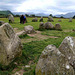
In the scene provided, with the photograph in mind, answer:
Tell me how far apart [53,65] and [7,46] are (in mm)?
2449

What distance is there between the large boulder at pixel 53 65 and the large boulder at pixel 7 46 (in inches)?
70.8

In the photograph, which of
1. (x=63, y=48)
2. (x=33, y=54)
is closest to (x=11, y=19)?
(x=33, y=54)

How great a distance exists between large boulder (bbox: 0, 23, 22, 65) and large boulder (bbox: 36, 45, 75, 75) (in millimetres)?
1799

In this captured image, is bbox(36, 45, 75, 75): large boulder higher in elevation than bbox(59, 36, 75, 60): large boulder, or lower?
lower

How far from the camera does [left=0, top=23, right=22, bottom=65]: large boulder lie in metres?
5.25

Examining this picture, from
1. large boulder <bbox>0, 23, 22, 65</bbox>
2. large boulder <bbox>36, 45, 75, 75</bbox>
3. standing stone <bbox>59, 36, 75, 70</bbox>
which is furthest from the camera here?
large boulder <bbox>0, 23, 22, 65</bbox>

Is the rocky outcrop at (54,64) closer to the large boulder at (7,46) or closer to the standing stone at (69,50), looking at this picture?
the standing stone at (69,50)

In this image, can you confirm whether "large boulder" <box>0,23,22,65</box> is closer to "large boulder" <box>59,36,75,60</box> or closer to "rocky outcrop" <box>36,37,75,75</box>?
"rocky outcrop" <box>36,37,75,75</box>

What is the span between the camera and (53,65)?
12.5 feet

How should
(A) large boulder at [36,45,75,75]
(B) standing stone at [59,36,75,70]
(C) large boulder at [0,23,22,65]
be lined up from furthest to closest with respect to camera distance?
(C) large boulder at [0,23,22,65]
(B) standing stone at [59,36,75,70]
(A) large boulder at [36,45,75,75]

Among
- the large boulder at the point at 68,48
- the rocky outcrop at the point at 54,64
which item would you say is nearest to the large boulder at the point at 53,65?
the rocky outcrop at the point at 54,64

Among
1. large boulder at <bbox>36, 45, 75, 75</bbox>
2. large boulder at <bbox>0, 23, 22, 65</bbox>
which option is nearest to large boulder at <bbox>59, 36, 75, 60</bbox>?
large boulder at <bbox>36, 45, 75, 75</bbox>

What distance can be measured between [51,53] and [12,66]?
7.30 feet

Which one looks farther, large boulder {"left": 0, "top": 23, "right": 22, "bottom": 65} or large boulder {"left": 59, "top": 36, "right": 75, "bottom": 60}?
large boulder {"left": 0, "top": 23, "right": 22, "bottom": 65}
